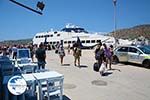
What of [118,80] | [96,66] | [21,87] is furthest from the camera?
[96,66]

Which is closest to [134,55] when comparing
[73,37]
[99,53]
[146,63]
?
[146,63]

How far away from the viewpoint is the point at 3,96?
6039 millimetres

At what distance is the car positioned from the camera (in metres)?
16.7

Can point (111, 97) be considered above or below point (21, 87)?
below

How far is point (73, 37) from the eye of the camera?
52.4 m

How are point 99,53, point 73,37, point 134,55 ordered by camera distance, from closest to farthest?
point 99,53 → point 134,55 → point 73,37

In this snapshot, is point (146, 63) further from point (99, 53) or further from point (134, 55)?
point (99, 53)

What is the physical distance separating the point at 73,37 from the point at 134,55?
115ft

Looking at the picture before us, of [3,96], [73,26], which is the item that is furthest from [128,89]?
[73,26]

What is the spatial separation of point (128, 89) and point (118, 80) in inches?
79.5

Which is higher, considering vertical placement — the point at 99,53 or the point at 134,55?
the point at 99,53

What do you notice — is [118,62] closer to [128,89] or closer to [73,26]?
[128,89]

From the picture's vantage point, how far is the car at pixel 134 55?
16.7 metres

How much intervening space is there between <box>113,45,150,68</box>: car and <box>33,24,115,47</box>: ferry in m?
28.7
